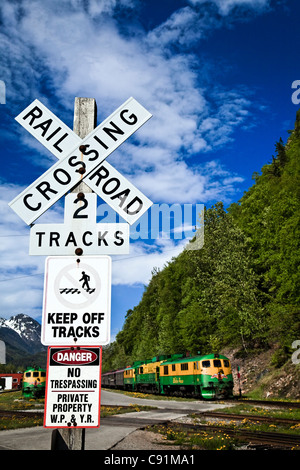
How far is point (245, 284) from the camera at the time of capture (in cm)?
4691

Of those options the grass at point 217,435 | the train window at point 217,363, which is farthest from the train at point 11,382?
the grass at point 217,435

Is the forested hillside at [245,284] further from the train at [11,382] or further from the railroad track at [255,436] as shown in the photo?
the train at [11,382]

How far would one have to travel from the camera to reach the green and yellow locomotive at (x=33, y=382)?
42.3m

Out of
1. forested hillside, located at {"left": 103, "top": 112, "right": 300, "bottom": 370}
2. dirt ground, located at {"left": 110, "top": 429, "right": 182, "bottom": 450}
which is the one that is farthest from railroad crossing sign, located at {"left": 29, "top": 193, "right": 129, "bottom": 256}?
forested hillside, located at {"left": 103, "top": 112, "right": 300, "bottom": 370}

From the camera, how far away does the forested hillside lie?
124 ft

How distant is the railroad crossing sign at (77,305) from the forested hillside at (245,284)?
35.6 m

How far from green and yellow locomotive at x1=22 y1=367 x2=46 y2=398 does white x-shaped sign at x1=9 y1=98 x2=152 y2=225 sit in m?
43.5

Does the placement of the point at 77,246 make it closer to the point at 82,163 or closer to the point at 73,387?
the point at 82,163

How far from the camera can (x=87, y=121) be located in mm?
4348

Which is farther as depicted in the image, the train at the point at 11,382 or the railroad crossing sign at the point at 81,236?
the train at the point at 11,382

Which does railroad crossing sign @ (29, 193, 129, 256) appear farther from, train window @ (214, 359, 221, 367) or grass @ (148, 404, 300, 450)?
train window @ (214, 359, 221, 367)

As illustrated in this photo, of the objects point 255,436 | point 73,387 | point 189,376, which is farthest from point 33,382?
point 73,387

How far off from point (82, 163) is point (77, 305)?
1.47 meters
